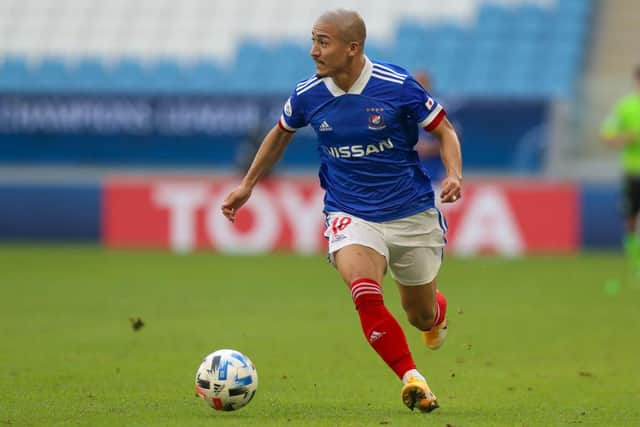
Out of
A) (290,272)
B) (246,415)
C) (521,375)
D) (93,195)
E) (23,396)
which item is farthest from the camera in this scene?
(93,195)

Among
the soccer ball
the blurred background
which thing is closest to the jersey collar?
the soccer ball

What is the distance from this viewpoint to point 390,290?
1459 centimetres

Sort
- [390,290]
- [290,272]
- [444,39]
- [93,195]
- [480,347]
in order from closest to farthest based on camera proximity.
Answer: [480,347] < [390,290] < [290,272] < [93,195] < [444,39]

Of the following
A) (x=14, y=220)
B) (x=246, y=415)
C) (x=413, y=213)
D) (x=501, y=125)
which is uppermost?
(x=413, y=213)

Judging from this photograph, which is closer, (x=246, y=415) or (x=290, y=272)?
(x=246, y=415)

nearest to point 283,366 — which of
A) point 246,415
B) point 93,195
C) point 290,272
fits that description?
point 246,415

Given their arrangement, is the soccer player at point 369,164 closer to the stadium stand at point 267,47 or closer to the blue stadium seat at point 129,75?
the stadium stand at point 267,47

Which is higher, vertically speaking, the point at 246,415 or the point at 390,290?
the point at 246,415

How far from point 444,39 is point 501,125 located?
2631 mm

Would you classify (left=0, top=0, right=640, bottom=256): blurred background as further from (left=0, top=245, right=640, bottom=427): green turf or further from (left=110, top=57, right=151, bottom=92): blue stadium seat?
(left=0, top=245, right=640, bottom=427): green turf

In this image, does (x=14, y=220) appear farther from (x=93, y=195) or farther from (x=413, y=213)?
(x=413, y=213)

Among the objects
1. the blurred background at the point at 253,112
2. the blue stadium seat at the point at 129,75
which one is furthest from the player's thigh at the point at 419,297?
the blue stadium seat at the point at 129,75

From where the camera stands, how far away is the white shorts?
6934 millimetres

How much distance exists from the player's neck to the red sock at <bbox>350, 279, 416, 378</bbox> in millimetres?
1093
